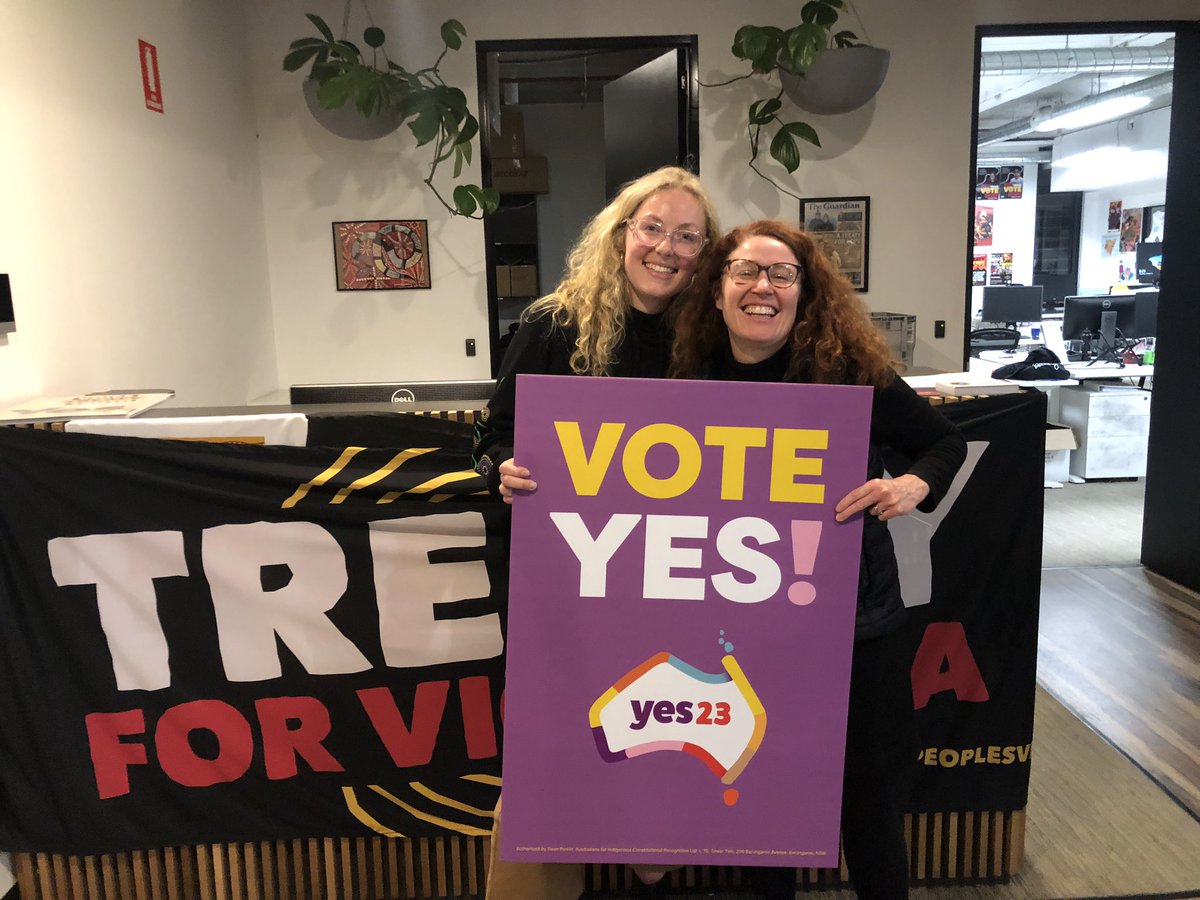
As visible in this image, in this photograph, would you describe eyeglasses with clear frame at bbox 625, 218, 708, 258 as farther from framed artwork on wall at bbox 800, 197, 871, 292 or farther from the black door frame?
the black door frame

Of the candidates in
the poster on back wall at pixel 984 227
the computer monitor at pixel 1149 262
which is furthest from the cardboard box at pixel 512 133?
the poster on back wall at pixel 984 227

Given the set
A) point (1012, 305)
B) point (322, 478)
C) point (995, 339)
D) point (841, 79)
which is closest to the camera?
point (322, 478)

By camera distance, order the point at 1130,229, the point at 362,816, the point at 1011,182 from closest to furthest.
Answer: the point at 362,816 < the point at 1130,229 < the point at 1011,182

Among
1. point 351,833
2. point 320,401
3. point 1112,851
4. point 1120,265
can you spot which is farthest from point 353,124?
point 1120,265

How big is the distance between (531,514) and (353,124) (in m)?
2.68

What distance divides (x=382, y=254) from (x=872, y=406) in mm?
2979

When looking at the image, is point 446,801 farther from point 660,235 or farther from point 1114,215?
point 1114,215

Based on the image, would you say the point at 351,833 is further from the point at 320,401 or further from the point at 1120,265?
the point at 1120,265

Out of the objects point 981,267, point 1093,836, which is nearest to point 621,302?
point 1093,836

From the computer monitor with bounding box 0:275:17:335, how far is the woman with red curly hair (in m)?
1.56

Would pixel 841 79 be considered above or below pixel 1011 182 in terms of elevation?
below

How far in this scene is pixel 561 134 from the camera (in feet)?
21.7

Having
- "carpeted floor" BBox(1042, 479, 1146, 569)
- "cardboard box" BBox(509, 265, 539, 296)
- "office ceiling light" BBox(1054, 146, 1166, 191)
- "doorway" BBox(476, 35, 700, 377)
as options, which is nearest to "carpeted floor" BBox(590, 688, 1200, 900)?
"carpeted floor" BBox(1042, 479, 1146, 569)

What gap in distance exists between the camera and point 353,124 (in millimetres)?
3367
